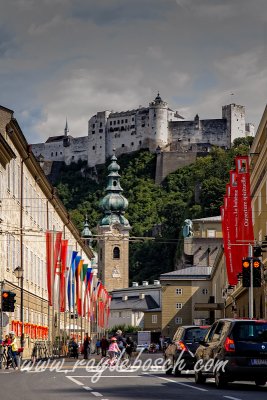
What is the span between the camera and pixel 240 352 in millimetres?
23031

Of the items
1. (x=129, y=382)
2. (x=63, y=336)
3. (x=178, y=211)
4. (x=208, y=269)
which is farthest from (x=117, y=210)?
(x=129, y=382)

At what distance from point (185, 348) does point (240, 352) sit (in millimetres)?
7934

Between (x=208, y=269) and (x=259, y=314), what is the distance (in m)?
80.7

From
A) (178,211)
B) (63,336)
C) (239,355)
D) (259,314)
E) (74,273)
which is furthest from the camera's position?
(178,211)

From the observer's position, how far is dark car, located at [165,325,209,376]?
101 ft

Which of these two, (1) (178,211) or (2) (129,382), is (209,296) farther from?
(2) (129,382)

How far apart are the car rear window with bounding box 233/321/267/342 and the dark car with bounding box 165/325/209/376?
7289 mm

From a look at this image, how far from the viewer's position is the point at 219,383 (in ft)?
77.2

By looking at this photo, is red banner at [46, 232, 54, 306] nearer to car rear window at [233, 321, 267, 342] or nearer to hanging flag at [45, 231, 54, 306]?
hanging flag at [45, 231, 54, 306]

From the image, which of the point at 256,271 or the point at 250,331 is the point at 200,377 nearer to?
the point at 250,331

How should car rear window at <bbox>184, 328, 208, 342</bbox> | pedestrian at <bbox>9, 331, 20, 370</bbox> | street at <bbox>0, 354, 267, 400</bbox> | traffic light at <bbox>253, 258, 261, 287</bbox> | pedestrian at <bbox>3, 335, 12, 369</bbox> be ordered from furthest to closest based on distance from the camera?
pedestrian at <bbox>3, 335, 12, 369</bbox>
pedestrian at <bbox>9, 331, 20, 370</bbox>
traffic light at <bbox>253, 258, 261, 287</bbox>
car rear window at <bbox>184, 328, 208, 342</bbox>
street at <bbox>0, 354, 267, 400</bbox>

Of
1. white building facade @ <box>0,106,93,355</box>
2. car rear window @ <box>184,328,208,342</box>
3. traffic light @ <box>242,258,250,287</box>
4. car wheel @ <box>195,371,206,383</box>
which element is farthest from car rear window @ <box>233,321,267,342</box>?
white building facade @ <box>0,106,93,355</box>

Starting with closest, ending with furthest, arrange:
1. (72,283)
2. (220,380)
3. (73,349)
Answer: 1. (220,380)
2. (72,283)
3. (73,349)

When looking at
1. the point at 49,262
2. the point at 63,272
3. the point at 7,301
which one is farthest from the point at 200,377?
the point at 63,272
